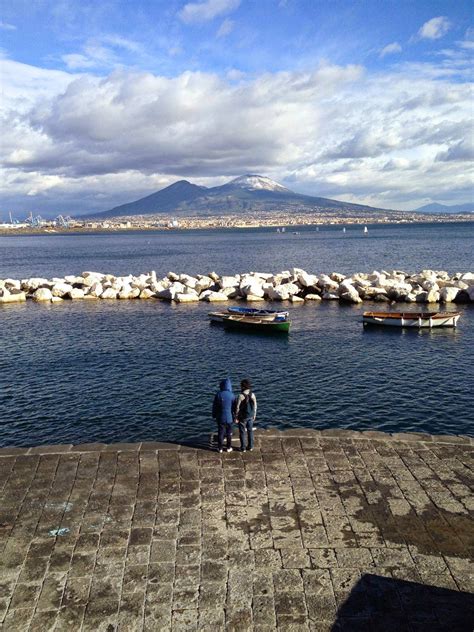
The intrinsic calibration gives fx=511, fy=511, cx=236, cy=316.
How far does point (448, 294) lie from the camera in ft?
143

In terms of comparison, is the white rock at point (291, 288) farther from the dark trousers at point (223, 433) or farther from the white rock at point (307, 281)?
the dark trousers at point (223, 433)

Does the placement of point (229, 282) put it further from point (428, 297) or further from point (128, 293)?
point (428, 297)

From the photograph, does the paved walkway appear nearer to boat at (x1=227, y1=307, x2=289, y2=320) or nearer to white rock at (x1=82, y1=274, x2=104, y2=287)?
boat at (x1=227, y1=307, x2=289, y2=320)

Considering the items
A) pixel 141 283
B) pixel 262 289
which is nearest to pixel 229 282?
pixel 262 289

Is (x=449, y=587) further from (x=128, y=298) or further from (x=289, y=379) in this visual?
(x=128, y=298)

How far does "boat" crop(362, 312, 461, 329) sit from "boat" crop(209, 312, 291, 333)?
20.6 ft

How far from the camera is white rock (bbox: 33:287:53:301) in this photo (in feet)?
156

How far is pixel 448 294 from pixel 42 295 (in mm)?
36391

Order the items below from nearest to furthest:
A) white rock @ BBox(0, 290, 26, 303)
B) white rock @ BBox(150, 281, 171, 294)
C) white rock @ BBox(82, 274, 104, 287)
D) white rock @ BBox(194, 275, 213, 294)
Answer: white rock @ BBox(0, 290, 26, 303) → white rock @ BBox(150, 281, 171, 294) → white rock @ BBox(194, 275, 213, 294) → white rock @ BBox(82, 274, 104, 287)

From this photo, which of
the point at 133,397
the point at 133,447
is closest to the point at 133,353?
the point at 133,397

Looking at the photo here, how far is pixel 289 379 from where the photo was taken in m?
23.8

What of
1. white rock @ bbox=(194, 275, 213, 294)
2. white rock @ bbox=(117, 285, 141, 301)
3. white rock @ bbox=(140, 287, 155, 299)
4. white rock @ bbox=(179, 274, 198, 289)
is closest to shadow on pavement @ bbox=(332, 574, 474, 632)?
white rock @ bbox=(140, 287, 155, 299)

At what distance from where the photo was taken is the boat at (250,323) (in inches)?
1296

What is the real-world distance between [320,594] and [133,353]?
878 inches
